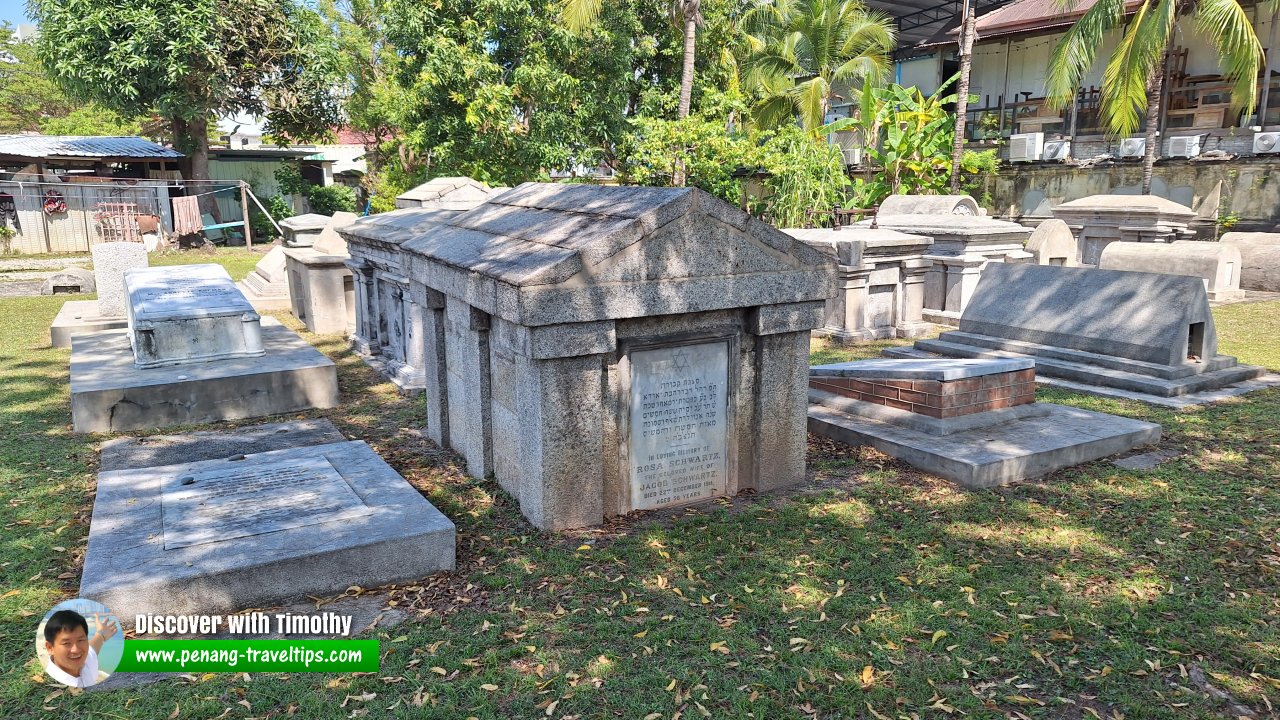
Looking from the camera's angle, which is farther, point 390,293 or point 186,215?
point 186,215

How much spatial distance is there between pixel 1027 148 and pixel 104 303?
20.8 metres

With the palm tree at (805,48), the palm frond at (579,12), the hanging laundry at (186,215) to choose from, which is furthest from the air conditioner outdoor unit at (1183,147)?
the hanging laundry at (186,215)

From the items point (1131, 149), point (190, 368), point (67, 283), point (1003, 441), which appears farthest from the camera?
point (1131, 149)

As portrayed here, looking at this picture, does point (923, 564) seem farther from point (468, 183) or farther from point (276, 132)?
point (276, 132)

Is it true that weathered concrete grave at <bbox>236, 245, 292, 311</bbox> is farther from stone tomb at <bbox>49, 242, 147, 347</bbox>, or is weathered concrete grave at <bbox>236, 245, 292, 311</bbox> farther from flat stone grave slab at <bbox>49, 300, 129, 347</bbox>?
flat stone grave slab at <bbox>49, 300, 129, 347</bbox>

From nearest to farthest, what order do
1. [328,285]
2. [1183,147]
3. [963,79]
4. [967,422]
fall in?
[967,422], [328,285], [963,79], [1183,147]

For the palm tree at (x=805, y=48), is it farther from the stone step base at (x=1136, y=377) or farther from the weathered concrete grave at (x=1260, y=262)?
the stone step base at (x=1136, y=377)

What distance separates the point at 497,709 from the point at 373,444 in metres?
3.95

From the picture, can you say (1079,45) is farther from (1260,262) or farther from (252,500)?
(252,500)

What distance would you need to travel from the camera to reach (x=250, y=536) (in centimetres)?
438

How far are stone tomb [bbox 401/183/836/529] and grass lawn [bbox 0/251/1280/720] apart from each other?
0.90 feet

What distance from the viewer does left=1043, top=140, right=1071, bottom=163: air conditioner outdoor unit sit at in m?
22.0

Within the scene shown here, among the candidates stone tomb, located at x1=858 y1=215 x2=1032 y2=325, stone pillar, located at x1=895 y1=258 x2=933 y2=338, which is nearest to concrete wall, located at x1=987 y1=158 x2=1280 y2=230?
stone tomb, located at x1=858 y1=215 x2=1032 y2=325

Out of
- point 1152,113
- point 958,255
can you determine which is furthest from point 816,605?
point 1152,113
